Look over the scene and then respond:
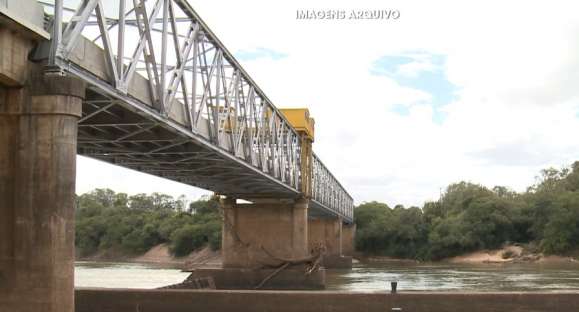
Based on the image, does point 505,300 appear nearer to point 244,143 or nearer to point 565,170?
point 244,143

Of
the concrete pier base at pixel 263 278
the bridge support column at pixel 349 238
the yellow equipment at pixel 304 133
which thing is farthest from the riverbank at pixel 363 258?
the concrete pier base at pixel 263 278

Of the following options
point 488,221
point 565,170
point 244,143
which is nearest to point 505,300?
point 244,143

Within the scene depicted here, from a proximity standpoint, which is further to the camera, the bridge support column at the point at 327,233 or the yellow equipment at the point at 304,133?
the bridge support column at the point at 327,233

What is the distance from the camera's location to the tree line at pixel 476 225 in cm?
11625

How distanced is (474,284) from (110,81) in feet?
148

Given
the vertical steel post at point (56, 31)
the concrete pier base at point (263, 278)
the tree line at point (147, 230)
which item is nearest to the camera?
the vertical steel post at point (56, 31)

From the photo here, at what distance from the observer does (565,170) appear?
171000 millimetres

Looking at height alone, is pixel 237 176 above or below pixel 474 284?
above

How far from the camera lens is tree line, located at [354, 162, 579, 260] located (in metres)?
116

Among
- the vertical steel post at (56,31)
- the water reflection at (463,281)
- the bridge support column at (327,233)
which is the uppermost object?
the vertical steel post at (56,31)

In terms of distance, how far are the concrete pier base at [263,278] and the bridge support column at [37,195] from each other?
3679 centimetres

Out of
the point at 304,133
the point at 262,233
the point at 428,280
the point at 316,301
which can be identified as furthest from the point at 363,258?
the point at 316,301

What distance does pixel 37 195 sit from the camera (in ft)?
47.8

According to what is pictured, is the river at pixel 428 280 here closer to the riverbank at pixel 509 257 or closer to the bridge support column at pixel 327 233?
the bridge support column at pixel 327 233
